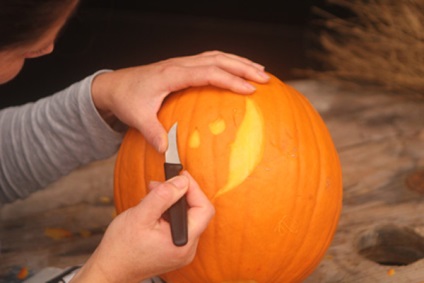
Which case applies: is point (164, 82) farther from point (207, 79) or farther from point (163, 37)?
point (163, 37)

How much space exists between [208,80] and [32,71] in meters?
1.90

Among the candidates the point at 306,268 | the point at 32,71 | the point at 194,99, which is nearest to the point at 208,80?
the point at 194,99

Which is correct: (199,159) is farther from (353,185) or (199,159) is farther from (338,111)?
(338,111)

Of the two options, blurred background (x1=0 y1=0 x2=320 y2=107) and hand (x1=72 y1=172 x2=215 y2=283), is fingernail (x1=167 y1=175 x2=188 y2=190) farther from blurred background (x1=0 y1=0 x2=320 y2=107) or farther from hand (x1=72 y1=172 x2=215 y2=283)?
blurred background (x1=0 y1=0 x2=320 y2=107)

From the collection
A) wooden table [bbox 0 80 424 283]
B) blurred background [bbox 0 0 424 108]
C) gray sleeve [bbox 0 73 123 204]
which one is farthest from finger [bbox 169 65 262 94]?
blurred background [bbox 0 0 424 108]

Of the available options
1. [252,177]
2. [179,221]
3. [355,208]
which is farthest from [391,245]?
[179,221]

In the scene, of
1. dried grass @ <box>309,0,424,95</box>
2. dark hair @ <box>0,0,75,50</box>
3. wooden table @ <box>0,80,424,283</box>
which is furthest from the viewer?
dried grass @ <box>309,0,424,95</box>

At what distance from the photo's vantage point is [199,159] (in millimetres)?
903

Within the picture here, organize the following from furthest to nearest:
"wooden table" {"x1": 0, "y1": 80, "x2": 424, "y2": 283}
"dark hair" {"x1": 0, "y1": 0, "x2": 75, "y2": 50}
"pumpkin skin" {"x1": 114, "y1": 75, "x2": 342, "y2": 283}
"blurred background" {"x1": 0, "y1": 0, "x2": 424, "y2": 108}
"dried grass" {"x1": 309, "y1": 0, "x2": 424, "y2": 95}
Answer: "blurred background" {"x1": 0, "y1": 0, "x2": 424, "y2": 108}
"dried grass" {"x1": 309, "y1": 0, "x2": 424, "y2": 95}
"wooden table" {"x1": 0, "y1": 80, "x2": 424, "y2": 283}
"pumpkin skin" {"x1": 114, "y1": 75, "x2": 342, "y2": 283}
"dark hair" {"x1": 0, "y1": 0, "x2": 75, "y2": 50}

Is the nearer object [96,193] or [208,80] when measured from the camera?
[208,80]

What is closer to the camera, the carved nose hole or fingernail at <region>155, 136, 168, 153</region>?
fingernail at <region>155, 136, 168, 153</region>

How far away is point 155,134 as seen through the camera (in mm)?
931

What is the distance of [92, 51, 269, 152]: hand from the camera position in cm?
95

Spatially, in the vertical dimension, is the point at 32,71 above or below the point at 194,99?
below
